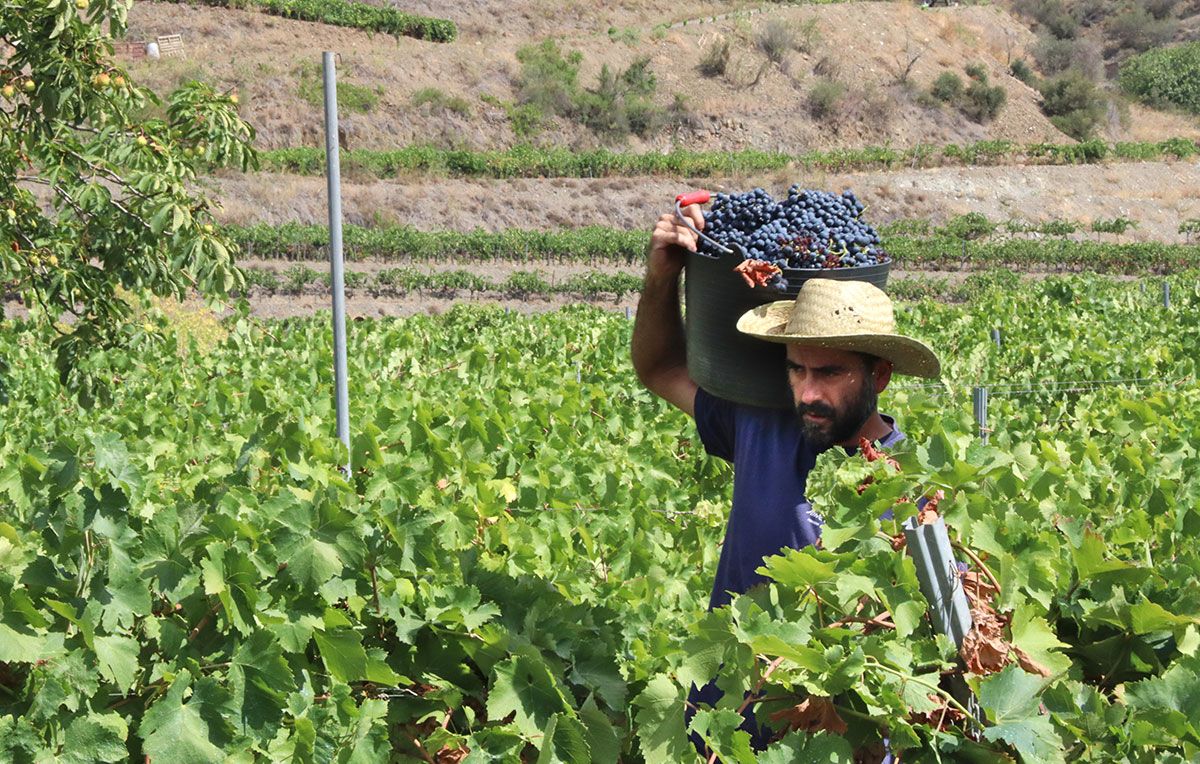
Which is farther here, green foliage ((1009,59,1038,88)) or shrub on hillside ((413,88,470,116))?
green foliage ((1009,59,1038,88))

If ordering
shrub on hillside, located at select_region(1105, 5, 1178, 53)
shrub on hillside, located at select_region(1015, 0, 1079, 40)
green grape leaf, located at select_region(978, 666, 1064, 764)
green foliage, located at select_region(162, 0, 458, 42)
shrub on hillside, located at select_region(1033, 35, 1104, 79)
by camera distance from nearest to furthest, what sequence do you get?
green grape leaf, located at select_region(978, 666, 1064, 764), green foliage, located at select_region(162, 0, 458, 42), shrub on hillside, located at select_region(1033, 35, 1104, 79), shrub on hillside, located at select_region(1015, 0, 1079, 40), shrub on hillside, located at select_region(1105, 5, 1178, 53)

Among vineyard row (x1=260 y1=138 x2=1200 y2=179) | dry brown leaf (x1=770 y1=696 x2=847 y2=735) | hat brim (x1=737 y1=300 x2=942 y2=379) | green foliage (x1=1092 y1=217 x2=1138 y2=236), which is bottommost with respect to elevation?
green foliage (x1=1092 y1=217 x2=1138 y2=236)

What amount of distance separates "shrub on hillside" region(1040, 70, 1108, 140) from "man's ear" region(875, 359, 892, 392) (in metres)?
59.1

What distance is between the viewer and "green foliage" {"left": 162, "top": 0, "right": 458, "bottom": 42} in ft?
167

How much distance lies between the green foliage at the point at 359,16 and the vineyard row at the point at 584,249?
17364mm

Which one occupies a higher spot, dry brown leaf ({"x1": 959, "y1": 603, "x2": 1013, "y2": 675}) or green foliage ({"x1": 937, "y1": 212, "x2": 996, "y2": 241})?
dry brown leaf ({"x1": 959, "y1": 603, "x2": 1013, "y2": 675})

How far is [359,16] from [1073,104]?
30.8 metres

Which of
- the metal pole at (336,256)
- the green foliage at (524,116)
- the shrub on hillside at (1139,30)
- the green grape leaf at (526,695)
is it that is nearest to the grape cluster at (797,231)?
the green grape leaf at (526,695)

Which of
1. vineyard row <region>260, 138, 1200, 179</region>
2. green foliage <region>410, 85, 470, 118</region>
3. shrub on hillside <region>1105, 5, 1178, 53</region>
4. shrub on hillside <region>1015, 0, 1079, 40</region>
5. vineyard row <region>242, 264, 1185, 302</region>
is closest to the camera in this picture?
vineyard row <region>242, 264, 1185, 302</region>

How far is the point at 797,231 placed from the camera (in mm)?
2623

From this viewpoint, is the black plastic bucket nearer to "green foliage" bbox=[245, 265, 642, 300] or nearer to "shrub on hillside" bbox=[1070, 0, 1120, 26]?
"green foliage" bbox=[245, 265, 642, 300]

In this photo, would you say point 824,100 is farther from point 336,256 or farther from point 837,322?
point 837,322

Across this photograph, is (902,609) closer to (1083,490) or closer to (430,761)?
(430,761)

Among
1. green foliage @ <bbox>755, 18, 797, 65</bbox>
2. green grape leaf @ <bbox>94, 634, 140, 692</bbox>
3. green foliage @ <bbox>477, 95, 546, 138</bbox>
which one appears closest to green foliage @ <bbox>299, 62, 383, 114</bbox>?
green foliage @ <bbox>477, 95, 546, 138</bbox>
